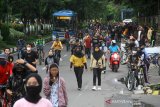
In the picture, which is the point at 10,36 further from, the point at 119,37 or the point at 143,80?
the point at 143,80

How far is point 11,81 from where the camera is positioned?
37.8ft

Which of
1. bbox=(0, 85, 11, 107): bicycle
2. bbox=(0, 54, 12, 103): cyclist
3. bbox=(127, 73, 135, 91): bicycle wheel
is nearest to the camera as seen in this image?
bbox=(0, 85, 11, 107): bicycle

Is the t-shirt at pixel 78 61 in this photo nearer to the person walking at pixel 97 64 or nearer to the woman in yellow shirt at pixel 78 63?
the woman in yellow shirt at pixel 78 63

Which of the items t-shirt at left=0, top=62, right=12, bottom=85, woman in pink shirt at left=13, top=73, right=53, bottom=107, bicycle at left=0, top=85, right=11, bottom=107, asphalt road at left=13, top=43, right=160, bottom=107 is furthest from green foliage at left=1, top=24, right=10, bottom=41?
woman in pink shirt at left=13, top=73, right=53, bottom=107

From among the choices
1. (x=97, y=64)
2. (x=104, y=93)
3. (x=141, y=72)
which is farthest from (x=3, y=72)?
(x=141, y=72)

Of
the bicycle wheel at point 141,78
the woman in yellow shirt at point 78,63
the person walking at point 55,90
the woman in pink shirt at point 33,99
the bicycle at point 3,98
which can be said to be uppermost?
the woman in pink shirt at point 33,99

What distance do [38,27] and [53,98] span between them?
207ft

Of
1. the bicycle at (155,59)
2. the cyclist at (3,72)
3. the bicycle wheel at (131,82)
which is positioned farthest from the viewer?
the bicycle at (155,59)

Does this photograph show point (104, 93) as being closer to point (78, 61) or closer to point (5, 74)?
point (78, 61)

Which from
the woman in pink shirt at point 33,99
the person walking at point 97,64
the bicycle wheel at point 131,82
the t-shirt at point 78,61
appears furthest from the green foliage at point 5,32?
the woman in pink shirt at point 33,99

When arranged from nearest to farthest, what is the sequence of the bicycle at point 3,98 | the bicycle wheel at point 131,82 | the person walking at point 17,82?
the person walking at point 17,82 < the bicycle at point 3,98 < the bicycle wheel at point 131,82

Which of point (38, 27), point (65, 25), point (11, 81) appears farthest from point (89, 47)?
point (38, 27)

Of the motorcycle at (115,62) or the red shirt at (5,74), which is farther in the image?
the motorcycle at (115,62)

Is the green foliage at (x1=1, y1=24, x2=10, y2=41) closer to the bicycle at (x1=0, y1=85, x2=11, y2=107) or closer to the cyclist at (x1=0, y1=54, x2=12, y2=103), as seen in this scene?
the cyclist at (x1=0, y1=54, x2=12, y2=103)
